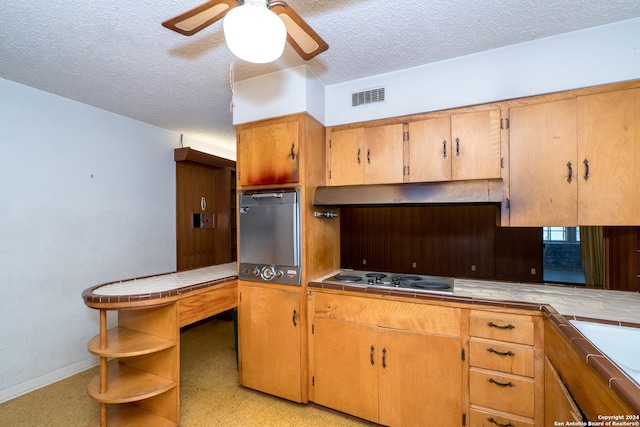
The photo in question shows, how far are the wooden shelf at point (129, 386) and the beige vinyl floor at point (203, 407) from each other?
0.37 metres

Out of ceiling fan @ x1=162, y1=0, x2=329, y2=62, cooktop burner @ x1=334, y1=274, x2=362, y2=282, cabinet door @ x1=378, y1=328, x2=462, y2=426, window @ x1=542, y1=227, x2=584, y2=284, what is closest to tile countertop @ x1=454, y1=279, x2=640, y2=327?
cabinet door @ x1=378, y1=328, x2=462, y2=426

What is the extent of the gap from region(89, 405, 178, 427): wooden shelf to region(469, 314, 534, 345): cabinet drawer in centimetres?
202

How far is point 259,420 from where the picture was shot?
6.28 ft

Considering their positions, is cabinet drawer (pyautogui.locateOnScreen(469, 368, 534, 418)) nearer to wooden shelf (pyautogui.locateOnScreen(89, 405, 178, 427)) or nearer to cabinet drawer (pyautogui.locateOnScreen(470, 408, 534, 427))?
cabinet drawer (pyautogui.locateOnScreen(470, 408, 534, 427))

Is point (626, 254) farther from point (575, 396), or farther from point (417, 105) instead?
point (417, 105)

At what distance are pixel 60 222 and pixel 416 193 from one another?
308cm

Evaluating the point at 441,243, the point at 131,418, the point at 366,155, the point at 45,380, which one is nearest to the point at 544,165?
the point at 366,155

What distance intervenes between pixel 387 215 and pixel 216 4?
5740 mm

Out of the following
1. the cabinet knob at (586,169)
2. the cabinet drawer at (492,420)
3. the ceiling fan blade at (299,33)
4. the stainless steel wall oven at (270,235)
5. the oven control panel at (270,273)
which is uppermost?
the ceiling fan blade at (299,33)

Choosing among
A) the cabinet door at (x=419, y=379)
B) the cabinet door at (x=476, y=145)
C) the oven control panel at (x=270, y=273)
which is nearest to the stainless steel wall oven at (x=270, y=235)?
the oven control panel at (x=270, y=273)

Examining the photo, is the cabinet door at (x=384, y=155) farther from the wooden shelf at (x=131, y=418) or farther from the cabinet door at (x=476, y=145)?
the wooden shelf at (x=131, y=418)

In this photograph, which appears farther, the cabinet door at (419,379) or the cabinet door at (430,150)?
the cabinet door at (430,150)

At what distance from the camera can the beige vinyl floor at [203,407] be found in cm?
190

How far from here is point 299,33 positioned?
132 cm
